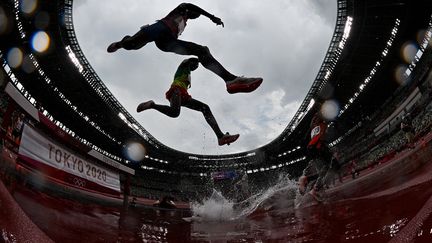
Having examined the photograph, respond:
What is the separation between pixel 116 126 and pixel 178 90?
86.0ft

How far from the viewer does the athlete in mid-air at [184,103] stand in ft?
14.6

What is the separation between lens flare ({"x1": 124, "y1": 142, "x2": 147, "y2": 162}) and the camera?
3478 centimetres

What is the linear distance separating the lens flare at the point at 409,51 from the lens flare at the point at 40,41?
24.2m

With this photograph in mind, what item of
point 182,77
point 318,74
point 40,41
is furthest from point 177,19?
point 318,74

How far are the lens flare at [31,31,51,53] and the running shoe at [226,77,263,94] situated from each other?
2054cm

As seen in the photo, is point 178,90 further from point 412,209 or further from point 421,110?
point 421,110

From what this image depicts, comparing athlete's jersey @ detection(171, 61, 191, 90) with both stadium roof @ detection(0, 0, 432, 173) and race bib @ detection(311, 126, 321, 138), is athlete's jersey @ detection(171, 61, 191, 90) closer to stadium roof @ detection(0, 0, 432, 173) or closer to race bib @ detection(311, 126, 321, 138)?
race bib @ detection(311, 126, 321, 138)

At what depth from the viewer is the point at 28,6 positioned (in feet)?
59.0

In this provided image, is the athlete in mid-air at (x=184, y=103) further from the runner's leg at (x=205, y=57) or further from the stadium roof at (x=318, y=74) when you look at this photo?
the stadium roof at (x=318, y=74)

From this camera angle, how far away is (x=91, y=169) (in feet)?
15.6

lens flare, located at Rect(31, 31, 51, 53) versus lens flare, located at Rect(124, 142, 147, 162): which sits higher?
lens flare, located at Rect(31, 31, 51, 53)

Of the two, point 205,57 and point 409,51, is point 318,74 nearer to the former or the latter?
point 409,51

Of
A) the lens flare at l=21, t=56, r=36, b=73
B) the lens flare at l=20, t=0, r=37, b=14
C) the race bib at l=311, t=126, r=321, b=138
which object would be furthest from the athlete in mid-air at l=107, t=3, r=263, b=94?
the lens flare at l=21, t=56, r=36, b=73

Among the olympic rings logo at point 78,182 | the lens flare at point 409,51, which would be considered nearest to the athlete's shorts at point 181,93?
the olympic rings logo at point 78,182
